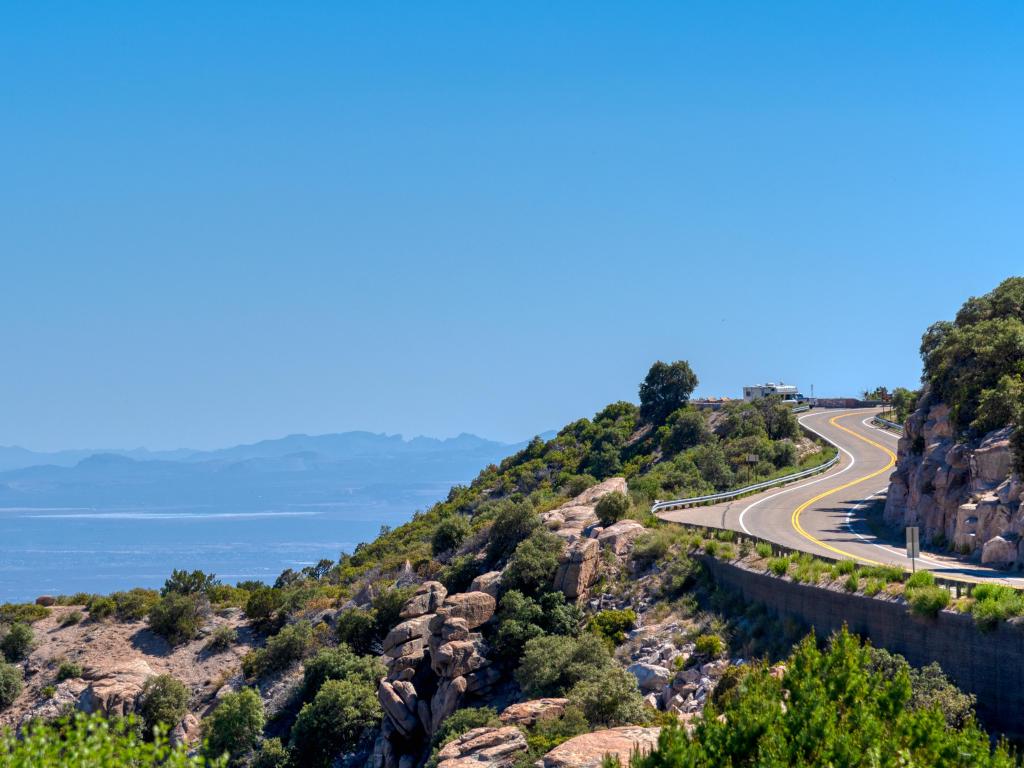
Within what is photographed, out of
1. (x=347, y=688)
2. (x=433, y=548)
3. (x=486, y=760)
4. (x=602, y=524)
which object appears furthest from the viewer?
(x=433, y=548)

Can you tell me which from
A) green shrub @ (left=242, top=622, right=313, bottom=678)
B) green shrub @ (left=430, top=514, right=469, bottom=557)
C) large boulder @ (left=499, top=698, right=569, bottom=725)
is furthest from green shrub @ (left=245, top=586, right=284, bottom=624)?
large boulder @ (left=499, top=698, right=569, bottom=725)

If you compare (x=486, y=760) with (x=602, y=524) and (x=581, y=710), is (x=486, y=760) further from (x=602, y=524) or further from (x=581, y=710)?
(x=602, y=524)

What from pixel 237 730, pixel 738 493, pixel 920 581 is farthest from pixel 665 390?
pixel 920 581

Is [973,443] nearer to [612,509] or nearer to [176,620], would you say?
[612,509]

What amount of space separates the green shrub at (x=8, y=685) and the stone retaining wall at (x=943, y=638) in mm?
32000

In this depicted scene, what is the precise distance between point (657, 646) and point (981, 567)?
989 centimetres

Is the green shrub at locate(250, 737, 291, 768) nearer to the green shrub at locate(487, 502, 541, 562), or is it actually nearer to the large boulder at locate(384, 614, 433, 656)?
the large boulder at locate(384, 614, 433, 656)

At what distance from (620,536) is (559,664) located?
10319mm

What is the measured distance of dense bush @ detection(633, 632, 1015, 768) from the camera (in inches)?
652

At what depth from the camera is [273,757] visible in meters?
35.2

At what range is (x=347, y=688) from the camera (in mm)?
36156

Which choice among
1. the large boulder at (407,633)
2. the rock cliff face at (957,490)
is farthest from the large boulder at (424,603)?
the rock cliff face at (957,490)

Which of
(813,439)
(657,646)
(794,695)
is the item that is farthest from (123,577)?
(794,695)

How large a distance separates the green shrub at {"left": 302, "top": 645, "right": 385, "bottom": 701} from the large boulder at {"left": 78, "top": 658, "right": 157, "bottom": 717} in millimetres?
6379
